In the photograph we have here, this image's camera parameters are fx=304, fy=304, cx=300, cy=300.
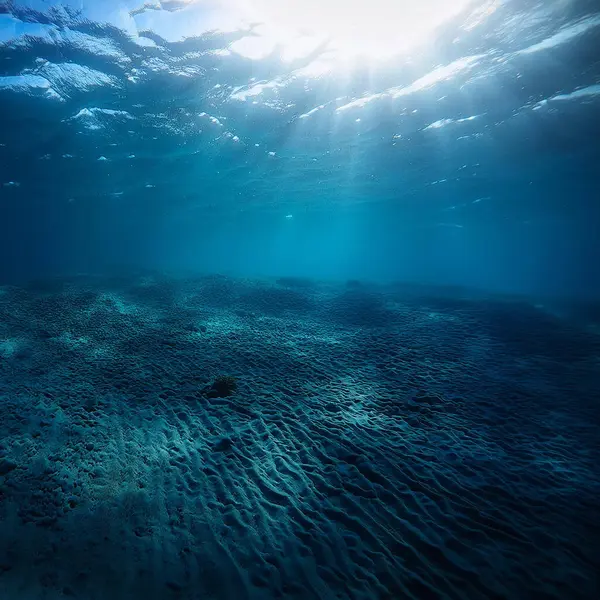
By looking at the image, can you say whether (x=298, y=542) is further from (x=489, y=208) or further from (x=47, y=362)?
(x=489, y=208)

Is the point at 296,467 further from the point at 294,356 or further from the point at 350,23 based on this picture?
the point at 350,23

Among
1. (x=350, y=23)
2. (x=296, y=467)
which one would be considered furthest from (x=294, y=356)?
(x=350, y=23)

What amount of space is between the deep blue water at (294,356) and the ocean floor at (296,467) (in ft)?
0.15

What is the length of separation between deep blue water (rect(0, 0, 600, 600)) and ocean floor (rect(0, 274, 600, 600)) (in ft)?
0.15

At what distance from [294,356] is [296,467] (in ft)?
19.8

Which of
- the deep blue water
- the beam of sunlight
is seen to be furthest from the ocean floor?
the beam of sunlight

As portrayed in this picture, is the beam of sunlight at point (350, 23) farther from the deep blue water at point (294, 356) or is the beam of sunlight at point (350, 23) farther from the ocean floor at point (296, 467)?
the ocean floor at point (296, 467)

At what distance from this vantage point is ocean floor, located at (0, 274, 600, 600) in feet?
14.6

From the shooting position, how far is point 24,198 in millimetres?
39094

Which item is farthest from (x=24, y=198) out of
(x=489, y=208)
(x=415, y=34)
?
(x=489, y=208)

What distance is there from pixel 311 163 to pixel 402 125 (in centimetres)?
947

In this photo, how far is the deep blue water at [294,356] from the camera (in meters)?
4.77

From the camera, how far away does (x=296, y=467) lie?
6.62 m

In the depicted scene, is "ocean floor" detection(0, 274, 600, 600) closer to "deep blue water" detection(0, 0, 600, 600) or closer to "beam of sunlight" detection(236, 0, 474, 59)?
"deep blue water" detection(0, 0, 600, 600)
